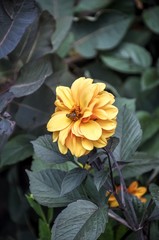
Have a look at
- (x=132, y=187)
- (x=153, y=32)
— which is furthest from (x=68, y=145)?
(x=153, y=32)

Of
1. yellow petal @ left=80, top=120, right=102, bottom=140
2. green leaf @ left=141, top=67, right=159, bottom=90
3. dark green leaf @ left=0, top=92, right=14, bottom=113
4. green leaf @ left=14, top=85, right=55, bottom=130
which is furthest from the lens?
green leaf @ left=141, top=67, right=159, bottom=90

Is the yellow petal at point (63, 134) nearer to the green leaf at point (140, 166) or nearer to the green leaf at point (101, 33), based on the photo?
the green leaf at point (140, 166)

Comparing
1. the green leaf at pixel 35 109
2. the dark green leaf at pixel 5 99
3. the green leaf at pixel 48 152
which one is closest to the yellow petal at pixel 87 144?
the green leaf at pixel 48 152

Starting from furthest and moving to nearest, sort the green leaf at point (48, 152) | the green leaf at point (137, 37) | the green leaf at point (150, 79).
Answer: the green leaf at point (137, 37) → the green leaf at point (150, 79) → the green leaf at point (48, 152)

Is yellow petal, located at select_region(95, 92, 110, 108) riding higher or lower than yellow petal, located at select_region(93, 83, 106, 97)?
lower

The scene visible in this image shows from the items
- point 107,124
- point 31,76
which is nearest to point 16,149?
point 31,76

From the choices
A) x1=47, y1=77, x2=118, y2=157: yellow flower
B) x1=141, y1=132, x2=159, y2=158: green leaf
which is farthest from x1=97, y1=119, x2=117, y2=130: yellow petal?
x1=141, y1=132, x2=159, y2=158: green leaf

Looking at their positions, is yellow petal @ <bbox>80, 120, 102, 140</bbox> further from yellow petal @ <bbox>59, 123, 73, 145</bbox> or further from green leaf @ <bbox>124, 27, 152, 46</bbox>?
green leaf @ <bbox>124, 27, 152, 46</bbox>

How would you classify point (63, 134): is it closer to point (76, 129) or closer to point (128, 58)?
point (76, 129)
